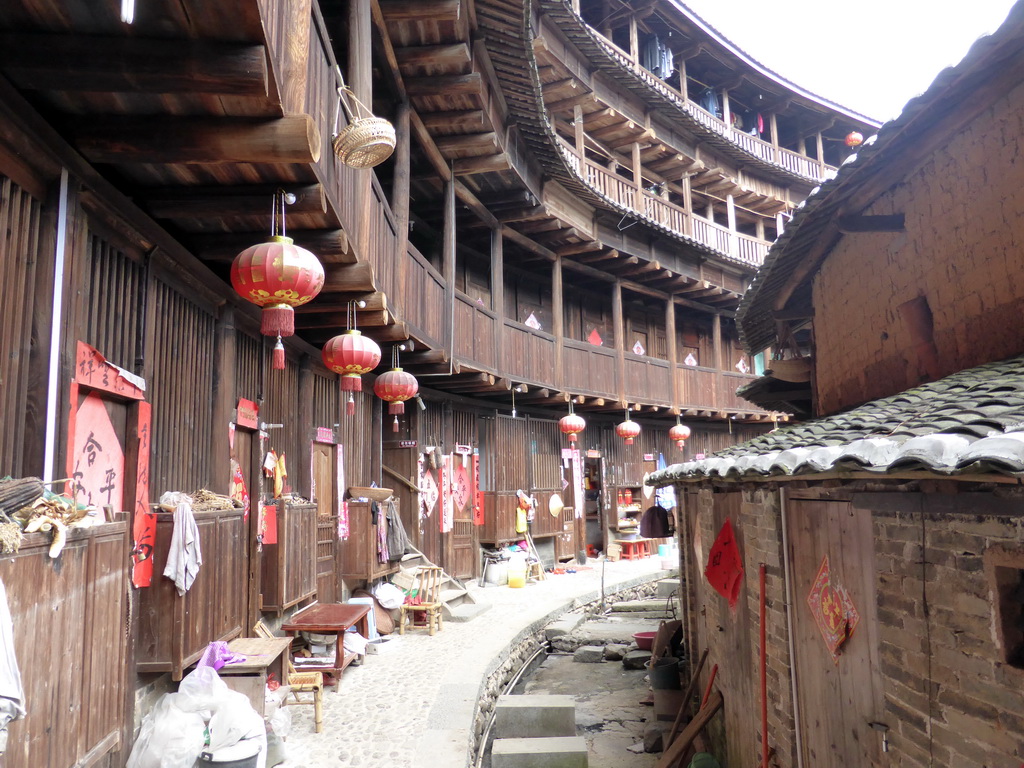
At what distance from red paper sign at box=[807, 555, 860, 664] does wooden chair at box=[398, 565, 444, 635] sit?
7.15 meters

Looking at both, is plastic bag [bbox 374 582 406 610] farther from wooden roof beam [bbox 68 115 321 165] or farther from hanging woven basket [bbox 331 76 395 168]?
wooden roof beam [bbox 68 115 321 165]

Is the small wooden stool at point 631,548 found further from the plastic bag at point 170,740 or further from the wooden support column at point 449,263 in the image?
the plastic bag at point 170,740

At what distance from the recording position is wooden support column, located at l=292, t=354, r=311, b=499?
8.91 meters

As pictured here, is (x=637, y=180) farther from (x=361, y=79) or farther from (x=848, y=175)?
(x=848, y=175)

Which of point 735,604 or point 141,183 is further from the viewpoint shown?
point 735,604

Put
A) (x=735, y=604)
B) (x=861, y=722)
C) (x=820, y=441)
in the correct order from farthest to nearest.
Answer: (x=735, y=604) → (x=861, y=722) → (x=820, y=441)

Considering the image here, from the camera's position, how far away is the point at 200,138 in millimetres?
4109

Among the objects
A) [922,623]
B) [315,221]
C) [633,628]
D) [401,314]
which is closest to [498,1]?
[401,314]

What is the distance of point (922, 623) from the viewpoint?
3.39m

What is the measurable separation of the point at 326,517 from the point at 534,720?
12.5ft

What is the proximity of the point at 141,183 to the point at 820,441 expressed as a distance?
15.6 ft

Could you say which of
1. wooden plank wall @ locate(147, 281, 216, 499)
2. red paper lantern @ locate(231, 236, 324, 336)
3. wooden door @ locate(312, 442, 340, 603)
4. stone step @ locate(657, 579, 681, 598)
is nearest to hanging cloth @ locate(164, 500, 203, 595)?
wooden plank wall @ locate(147, 281, 216, 499)

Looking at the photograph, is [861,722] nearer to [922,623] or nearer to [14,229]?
[922,623]

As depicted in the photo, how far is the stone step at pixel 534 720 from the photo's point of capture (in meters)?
7.62
